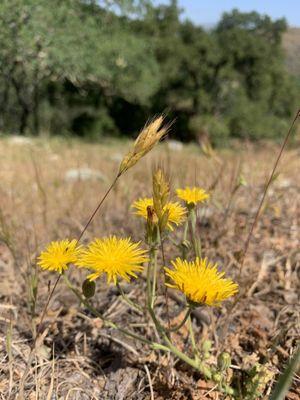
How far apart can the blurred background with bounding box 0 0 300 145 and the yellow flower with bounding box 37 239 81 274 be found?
10017 mm

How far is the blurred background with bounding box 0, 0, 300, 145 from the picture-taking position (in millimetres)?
12242

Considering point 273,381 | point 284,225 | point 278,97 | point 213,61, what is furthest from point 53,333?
point 278,97

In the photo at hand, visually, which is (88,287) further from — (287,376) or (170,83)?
(170,83)

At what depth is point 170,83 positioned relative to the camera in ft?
54.0

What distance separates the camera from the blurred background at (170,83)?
12.2 metres

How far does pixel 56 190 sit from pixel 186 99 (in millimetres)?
13920

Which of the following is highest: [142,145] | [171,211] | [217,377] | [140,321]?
[142,145]

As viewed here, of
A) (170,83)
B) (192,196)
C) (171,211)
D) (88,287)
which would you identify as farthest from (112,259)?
(170,83)

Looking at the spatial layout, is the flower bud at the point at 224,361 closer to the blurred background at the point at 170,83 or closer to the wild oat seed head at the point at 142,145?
the wild oat seed head at the point at 142,145

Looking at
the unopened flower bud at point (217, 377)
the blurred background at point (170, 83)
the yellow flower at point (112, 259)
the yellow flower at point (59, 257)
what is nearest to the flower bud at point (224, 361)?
Result: the unopened flower bud at point (217, 377)

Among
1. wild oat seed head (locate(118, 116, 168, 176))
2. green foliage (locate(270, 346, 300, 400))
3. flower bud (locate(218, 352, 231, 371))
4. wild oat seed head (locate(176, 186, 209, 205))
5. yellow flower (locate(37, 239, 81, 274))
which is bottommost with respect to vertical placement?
flower bud (locate(218, 352, 231, 371))

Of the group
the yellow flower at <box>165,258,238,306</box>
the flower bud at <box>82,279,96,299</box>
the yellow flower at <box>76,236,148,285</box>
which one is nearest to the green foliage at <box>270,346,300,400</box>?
the yellow flower at <box>165,258,238,306</box>

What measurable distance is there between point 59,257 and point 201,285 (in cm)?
35

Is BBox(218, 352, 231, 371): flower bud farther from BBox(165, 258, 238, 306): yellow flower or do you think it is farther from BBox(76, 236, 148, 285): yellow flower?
BBox(76, 236, 148, 285): yellow flower
